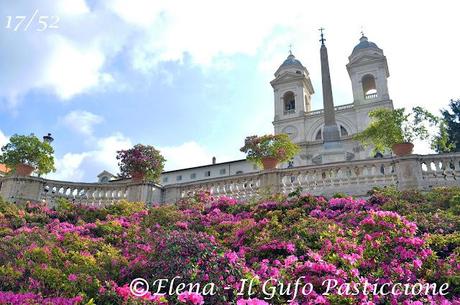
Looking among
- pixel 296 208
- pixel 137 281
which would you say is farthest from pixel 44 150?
pixel 137 281

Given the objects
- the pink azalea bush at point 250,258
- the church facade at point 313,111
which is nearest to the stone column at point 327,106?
the pink azalea bush at point 250,258

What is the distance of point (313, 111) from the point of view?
58.7m

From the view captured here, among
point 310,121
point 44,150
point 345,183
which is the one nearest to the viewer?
point 345,183

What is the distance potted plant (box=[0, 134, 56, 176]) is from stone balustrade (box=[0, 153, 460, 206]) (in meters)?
0.65

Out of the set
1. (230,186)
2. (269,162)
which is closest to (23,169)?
(230,186)

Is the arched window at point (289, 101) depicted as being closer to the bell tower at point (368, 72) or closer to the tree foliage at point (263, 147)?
the bell tower at point (368, 72)

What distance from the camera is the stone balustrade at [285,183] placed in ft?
45.1

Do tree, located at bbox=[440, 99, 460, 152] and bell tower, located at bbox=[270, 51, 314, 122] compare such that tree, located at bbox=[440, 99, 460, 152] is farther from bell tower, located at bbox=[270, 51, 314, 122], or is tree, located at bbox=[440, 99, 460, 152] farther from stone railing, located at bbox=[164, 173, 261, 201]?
stone railing, located at bbox=[164, 173, 261, 201]

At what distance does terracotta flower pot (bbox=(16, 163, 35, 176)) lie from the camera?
1614cm

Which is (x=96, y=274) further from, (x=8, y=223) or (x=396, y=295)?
(x=8, y=223)

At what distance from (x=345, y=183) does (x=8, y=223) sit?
1109 centimetres

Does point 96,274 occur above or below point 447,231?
below

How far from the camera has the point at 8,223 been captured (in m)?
11.7

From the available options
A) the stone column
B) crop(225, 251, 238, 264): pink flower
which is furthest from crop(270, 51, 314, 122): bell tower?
crop(225, 251, 238, 264): pink flower
